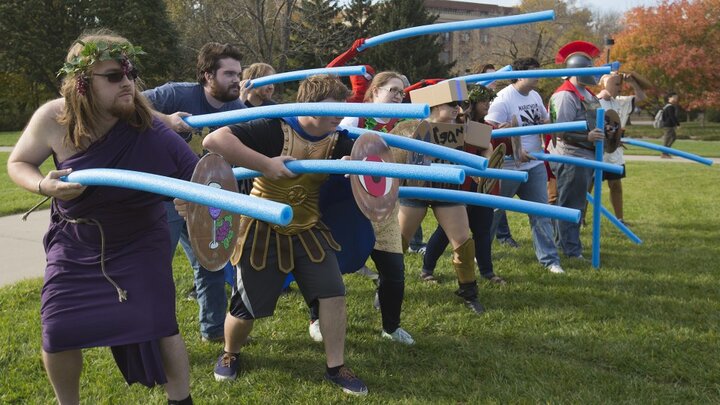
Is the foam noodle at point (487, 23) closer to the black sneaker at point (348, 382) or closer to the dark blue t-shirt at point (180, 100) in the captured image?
the dark blue t-shirt at point (180, 100)

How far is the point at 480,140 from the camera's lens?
196 inches

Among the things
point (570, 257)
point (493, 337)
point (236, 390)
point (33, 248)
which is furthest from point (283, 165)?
point (33, 248)

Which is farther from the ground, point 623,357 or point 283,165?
point 283,165

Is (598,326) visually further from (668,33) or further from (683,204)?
(668,33)

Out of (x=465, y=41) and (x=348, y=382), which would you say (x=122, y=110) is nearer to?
(x=348, y=382)

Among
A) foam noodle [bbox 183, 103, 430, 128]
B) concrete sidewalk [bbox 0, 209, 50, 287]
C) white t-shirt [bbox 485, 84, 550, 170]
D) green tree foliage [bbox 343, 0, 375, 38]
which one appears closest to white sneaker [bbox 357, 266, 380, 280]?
white t-shirt [bbox 485, 84, 550, 170]

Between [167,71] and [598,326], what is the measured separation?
36886 mm

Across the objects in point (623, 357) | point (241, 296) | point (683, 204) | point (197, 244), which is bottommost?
point (683, 204)

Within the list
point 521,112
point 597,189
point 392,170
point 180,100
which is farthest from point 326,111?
point 597,189

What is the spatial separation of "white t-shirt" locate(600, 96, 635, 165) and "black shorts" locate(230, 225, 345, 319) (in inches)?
211

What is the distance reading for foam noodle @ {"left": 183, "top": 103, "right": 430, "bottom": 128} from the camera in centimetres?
233

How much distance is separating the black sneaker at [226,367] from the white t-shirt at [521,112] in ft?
11.2

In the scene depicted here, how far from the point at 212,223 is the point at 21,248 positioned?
5.33 metres

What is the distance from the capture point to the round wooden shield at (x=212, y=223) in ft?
8.50
